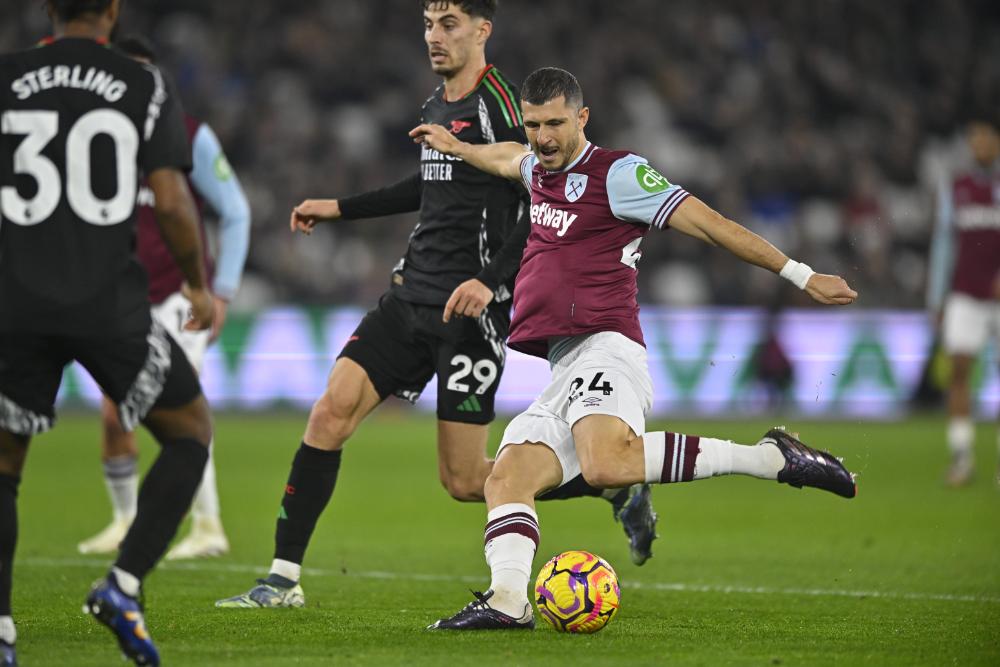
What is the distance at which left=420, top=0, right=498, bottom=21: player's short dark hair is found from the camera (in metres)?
6.50

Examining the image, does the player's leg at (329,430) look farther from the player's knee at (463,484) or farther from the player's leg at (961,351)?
the player's leg at (961,351)

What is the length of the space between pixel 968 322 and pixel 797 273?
7.61 metres

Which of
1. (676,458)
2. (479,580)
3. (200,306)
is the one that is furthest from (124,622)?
(479,580)

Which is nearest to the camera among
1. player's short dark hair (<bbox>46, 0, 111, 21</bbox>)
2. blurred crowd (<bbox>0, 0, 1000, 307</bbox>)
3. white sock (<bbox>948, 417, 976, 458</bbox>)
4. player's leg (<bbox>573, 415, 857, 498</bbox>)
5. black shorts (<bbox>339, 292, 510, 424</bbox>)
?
player's short dark hair (<bbox>46, 0, 111, 21</bbox>)

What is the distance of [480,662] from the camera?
4809 millimetres

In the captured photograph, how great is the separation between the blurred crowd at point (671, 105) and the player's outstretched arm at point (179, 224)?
14.4 meters

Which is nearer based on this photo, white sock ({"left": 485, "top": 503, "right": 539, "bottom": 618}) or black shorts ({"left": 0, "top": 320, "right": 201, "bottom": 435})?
black shorts ({"left": 0, "top": 320, "right": 201, "bottom": 435})

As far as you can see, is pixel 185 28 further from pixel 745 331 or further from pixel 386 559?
pixel 386 559

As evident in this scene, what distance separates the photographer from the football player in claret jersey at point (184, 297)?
820 cm

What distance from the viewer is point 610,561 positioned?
8.23 metres

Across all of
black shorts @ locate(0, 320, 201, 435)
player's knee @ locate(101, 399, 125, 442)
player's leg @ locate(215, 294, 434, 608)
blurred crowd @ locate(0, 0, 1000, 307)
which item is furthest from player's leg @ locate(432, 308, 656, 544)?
blurred crowd @ locate(0, 0, 1000, 307)

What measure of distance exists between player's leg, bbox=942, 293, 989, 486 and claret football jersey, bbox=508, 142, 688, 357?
699 cm

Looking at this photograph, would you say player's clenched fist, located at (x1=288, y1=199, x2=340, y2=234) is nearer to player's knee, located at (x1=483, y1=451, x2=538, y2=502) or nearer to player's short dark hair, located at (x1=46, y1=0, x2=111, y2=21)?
player's knee, located at (x1=483, y1=451, x2=538, y2=502)

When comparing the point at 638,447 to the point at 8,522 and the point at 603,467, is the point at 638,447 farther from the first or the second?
the point at 8,522
